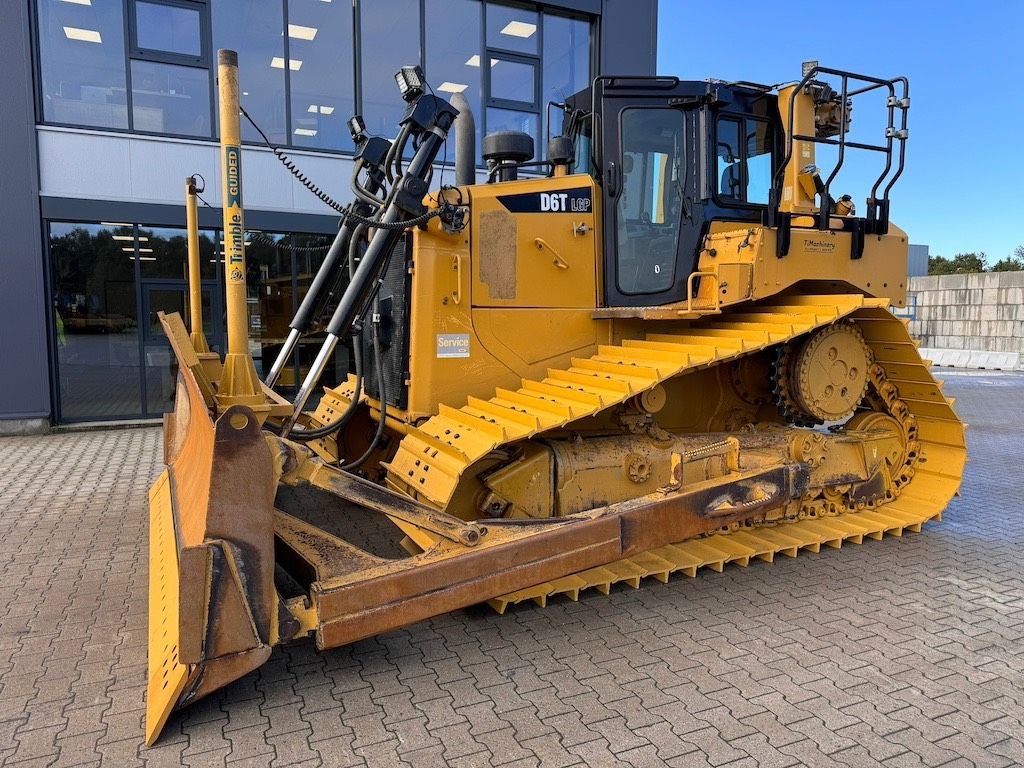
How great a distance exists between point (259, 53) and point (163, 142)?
200cm

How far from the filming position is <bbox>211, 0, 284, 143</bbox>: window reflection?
34.2 ft

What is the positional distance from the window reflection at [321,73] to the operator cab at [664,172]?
7.37m

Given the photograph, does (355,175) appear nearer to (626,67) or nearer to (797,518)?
(797,518)

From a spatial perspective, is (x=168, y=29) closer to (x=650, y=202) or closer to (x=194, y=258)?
(x=194, y=258)

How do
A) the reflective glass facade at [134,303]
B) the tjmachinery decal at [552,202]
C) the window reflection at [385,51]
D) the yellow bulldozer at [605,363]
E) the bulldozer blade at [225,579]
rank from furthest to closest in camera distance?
1. the window reflection at [385,51]
2. the reflective glass facade at [134,303]
3. the tjmachinery decal at [552,202]
4. the yellow bulldozer at [605,363]
5. the bulldozer blade at [225,579]

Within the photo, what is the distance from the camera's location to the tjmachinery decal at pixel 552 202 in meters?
4.75

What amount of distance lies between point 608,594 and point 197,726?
2.34 meters

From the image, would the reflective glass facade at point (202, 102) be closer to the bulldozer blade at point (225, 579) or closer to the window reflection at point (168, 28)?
the window reflection at point (168, 28)

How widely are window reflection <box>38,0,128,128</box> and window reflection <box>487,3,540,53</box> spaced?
5522mm

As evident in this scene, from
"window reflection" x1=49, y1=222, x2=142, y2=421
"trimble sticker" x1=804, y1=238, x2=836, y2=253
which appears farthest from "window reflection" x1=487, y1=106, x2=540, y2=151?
"trimble sticker" x1=804, y1=238, x2=836, y2=253

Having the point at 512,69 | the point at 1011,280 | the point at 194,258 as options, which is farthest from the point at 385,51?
the point at 1011,280

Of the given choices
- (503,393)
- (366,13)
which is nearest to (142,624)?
(503,393)

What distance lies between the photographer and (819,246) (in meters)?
5.11

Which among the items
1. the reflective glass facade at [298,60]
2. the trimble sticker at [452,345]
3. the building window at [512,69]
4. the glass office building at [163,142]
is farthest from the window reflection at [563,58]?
the trimble sticker at [452,345]
